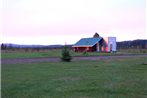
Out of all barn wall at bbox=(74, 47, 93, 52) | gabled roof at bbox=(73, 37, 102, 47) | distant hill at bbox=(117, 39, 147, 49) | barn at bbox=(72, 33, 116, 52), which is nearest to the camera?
barn at bbox=(72, 33, 116, 52)

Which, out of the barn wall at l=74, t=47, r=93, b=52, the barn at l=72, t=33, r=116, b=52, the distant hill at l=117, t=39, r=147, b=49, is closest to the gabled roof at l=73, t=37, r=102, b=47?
the barn at l=72, t=33, r=116, b=52

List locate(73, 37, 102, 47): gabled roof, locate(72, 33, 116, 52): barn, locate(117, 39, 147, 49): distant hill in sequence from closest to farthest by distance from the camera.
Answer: locate(72, 33, 116, 52): barn → locate(73, 37, 102, 47): gabled roof → locate(117, 39, 147, 49): distant hill

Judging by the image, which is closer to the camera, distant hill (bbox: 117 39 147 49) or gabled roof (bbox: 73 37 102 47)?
gabled roof (bbox: 73 37 102 47)

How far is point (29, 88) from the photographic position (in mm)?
9906

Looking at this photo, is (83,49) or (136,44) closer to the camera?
(83,49)

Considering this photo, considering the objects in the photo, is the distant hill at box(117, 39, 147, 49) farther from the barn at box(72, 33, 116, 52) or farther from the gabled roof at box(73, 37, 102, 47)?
the barn at box(72, 33, 116, 52)

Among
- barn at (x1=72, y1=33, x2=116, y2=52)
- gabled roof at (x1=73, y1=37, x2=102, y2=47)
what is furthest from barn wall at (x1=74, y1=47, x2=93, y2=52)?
gabled roof at (x1=73, y1=37, x2=102, y2=47)

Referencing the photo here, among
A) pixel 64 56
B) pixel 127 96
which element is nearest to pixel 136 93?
pixel 127 96

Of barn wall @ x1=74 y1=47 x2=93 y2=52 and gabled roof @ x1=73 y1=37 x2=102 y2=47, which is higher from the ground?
gabled roof @ x1=73 y1=37 x2=102 y2=47

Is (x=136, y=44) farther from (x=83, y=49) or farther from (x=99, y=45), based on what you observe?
(x=83, y=49)

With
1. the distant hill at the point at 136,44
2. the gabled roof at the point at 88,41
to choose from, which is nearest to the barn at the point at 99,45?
the gabled roof at the point at 88,41

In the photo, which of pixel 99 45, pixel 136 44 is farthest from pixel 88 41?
pixel 136 44

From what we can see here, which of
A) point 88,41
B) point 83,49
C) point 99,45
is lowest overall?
point 83,49

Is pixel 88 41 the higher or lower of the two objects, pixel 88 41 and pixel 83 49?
the higher
